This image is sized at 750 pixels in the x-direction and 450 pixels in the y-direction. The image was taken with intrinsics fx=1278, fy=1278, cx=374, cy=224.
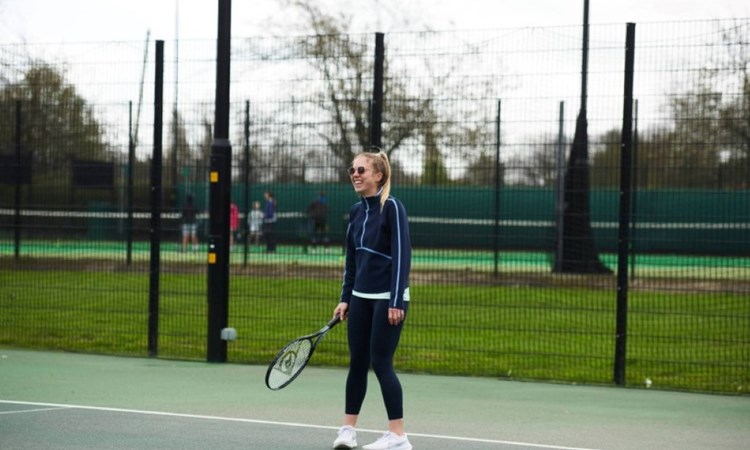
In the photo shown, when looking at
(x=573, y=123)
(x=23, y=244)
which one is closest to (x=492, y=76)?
(x=573, y=123)

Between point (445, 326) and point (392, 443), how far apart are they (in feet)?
15.4

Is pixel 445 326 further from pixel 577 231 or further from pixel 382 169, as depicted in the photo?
pixel 382 169

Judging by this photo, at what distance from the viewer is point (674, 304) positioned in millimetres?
15117

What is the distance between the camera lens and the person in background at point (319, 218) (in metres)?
12.8

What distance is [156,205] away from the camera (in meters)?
13.3

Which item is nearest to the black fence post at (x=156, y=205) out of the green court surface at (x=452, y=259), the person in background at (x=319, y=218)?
the green court surface at (x=452, y=259)

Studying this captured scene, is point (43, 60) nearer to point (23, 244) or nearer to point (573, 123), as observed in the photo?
point (23, 244)

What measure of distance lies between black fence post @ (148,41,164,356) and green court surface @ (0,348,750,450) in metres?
0.85

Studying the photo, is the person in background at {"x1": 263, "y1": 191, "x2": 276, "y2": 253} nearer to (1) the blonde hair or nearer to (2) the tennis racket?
(2) the tennis racket

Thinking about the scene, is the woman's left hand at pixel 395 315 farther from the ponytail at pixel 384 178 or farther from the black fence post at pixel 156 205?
the black fence post at pixel 156 205

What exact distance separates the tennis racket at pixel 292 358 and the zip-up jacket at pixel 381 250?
396 millimetres

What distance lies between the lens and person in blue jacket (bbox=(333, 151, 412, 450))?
312 inches

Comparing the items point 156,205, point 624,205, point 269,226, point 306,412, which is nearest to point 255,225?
point 269,226

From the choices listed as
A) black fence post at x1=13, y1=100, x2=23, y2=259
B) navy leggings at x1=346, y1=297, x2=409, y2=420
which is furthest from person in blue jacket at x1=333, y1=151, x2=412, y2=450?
black fence post at x1=13, y1=100, x2=23, y2=259
